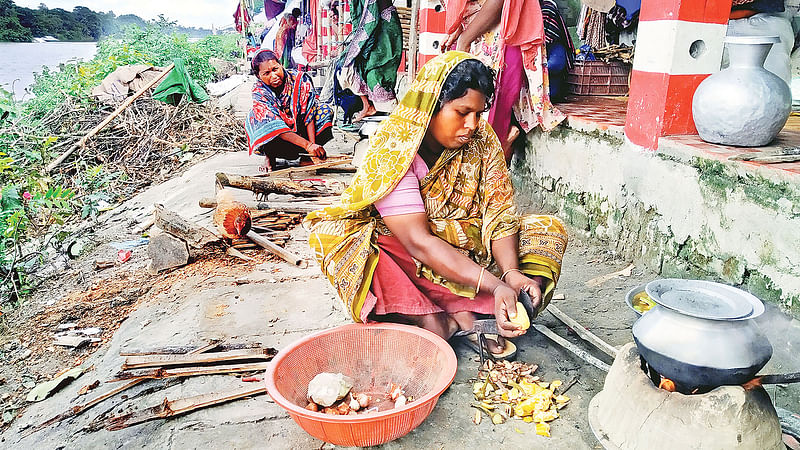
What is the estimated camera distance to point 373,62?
7.93 m

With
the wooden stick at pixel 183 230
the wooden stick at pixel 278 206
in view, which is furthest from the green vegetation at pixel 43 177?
the wooden stick at pixel 278 206

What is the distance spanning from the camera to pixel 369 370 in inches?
86.5

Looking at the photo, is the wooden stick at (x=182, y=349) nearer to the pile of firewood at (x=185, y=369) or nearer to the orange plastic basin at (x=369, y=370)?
the pile of firewood at (x=185, y=369)

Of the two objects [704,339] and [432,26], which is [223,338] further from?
[432,26]

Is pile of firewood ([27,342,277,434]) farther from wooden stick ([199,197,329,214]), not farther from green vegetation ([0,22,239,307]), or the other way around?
green vegetation ([0,22,239,307])

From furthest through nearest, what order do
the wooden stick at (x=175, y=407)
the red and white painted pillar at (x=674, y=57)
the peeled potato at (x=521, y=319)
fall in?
the red and white painted pillar at (x=674, y=57) < the wooden stick at (x=175, y=407) < the peeled potato at (x=521, y=319)

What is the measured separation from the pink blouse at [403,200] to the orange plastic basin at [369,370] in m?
0.49

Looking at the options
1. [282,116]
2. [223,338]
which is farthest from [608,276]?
[282,116]

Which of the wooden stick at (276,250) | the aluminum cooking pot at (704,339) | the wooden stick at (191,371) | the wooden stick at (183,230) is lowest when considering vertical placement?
the wooden stick at (191,371)

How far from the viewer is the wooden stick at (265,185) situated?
4.52 meters

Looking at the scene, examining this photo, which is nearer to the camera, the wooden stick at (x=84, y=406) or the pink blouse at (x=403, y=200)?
the pink blouse at (x=403, y=200)

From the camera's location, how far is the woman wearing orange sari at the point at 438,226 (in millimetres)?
2113

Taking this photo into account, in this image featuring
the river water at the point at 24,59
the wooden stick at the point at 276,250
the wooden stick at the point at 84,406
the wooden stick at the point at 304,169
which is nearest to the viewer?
the wooden stick at the point at 84,406

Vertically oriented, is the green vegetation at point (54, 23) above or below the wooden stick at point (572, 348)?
above
